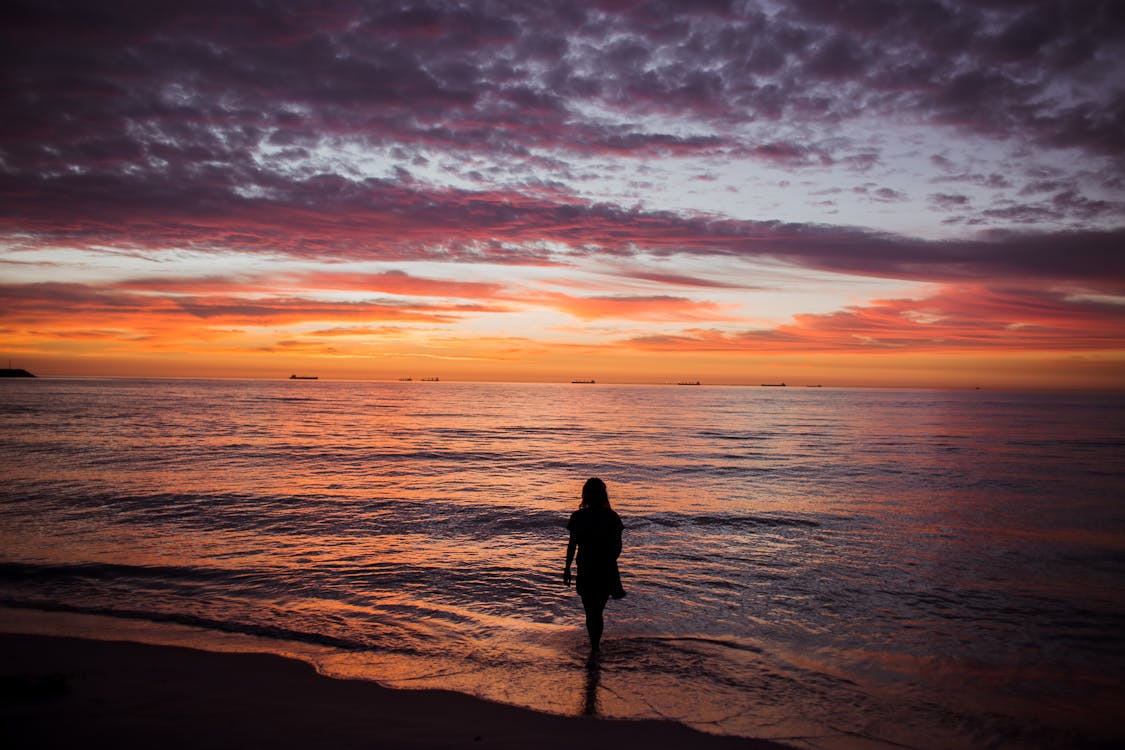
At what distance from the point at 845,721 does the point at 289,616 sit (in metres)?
8.07

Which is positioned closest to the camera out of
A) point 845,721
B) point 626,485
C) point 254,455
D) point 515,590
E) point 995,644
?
point 845,721

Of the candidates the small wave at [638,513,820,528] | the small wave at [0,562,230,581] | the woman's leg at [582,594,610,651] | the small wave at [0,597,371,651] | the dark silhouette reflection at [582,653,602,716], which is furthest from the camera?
the small wave at [638,513,820,528]

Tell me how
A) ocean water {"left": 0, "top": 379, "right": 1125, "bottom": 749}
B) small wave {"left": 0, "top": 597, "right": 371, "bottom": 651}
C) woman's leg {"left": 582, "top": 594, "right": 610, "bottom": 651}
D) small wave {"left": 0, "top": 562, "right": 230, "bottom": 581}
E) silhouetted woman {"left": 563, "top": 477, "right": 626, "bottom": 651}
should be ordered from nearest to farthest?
ocean water {"left": 0, "top": 379, "right": 1125, "bottom": 749} < silhouetted woman {"left": 563, "top": 477, "right": 626, "bottom": 651} < woman's leg {"left": 582, "top": 594, "right": 610, "bottom": 651} < small wave {"left": 0, "top": 597, "right": 371, "bottom": 651} < small wave {"left": 0, "top": 562, "right": 230, "bottom": 581}

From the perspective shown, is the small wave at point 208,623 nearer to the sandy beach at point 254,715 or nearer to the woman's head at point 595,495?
the sandy beach at point 254,715

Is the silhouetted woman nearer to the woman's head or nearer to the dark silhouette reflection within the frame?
the woman's head

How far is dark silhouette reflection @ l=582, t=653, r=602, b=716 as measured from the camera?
684 centimetres

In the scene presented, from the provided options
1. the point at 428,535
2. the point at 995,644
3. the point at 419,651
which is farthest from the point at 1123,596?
the point at 428,535

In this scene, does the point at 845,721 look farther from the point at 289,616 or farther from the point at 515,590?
the point at 289,616

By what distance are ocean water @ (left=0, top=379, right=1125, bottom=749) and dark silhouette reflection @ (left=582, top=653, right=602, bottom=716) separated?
1.7 inches

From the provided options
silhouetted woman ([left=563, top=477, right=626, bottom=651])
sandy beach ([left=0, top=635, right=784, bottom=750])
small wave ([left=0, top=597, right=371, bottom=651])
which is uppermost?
silhouetted woman ([left=563, top=477, right=626, bottom=651])

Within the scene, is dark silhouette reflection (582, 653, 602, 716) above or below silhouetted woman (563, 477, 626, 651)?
below

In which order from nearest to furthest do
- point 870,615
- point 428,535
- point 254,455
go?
point 870,615 → point 428,535 → point 254,455

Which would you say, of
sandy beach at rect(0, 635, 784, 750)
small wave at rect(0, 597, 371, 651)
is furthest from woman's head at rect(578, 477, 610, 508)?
small wave at rect(0, 597, 371, 651)

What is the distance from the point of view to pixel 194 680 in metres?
7.30
